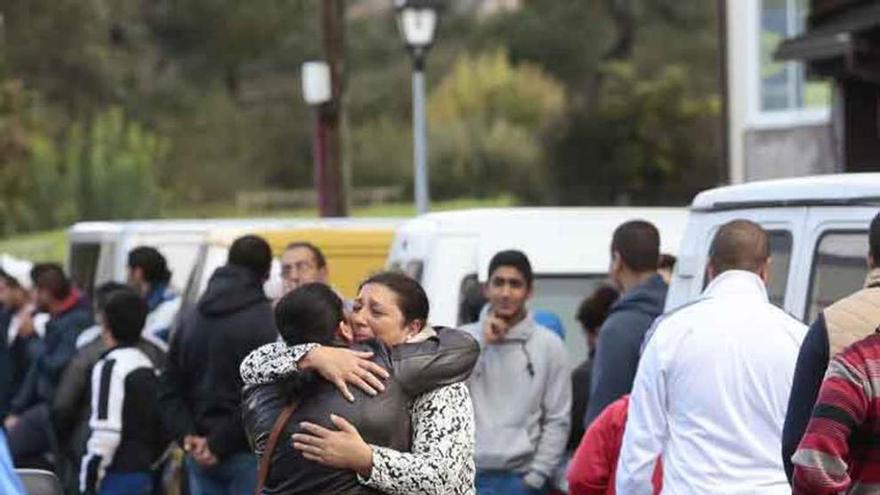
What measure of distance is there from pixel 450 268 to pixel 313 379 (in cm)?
501

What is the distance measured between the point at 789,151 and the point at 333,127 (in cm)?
541

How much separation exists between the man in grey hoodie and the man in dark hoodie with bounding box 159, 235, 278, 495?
1227 millimetres

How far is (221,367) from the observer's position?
10.9 m

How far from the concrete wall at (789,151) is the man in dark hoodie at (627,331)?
49.3 feet

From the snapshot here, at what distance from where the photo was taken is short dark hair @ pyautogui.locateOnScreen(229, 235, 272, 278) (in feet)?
36.1

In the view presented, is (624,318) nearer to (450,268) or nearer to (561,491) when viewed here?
(561,491)

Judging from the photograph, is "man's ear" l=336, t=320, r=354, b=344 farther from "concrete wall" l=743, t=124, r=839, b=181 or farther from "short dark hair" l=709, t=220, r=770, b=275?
→ "concrete wall" l=743, t=124, r=839, b=181

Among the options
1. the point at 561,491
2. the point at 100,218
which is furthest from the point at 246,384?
the point at 100,218

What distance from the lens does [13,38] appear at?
56.2 metres

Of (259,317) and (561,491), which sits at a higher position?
(259,317)

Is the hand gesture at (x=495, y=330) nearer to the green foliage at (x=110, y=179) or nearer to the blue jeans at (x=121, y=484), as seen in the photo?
the blue jeans at (x=121, y=484)

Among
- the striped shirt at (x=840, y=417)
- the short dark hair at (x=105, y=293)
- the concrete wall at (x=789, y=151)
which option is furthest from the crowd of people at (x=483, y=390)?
the concrete wall at (x=789, y=151)

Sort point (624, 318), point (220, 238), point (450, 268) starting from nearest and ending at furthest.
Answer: point (624, 318)
point (450, 268)
point (220, 238)

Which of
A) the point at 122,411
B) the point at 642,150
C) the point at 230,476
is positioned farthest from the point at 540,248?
the point at 642,150
